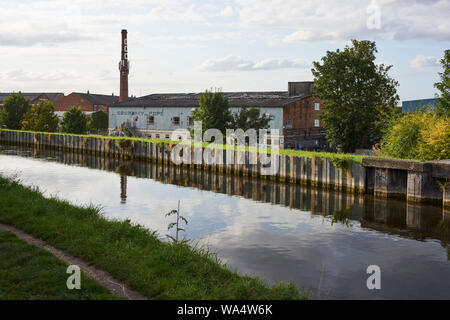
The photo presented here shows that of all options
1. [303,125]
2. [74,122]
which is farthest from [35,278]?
[74,122]

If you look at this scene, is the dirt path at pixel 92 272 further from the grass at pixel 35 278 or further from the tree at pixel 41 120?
the tree at pixel 41 120

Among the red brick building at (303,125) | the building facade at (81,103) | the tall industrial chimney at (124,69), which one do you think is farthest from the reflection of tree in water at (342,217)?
the building facade at (81,103)

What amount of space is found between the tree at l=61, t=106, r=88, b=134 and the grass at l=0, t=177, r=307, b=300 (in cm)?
4589

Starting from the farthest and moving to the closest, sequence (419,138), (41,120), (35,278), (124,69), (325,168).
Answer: (124,69) → (41,120) → (325,168) → (419,138) → (35,278)

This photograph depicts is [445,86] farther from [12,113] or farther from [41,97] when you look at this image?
[41,97]

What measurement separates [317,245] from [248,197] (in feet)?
33.7

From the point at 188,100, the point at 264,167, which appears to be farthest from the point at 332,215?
the point at 188,100

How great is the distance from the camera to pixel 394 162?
81.0 ft

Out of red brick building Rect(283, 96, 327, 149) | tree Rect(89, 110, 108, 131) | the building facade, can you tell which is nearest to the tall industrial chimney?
tree Rect(89, 110, 108, 131)

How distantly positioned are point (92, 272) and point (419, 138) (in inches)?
850

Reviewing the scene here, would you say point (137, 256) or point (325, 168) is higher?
point (325, 168)

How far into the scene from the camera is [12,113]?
7356cm

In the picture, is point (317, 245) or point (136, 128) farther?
point (136, 128)
